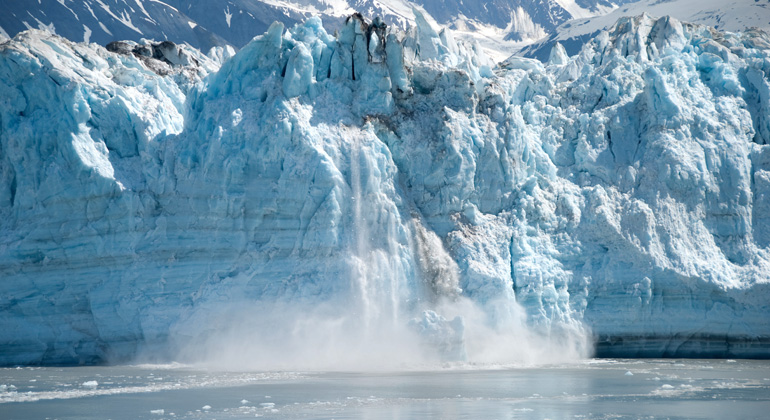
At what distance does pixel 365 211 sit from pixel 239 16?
208 ft

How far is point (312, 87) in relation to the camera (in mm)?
23750

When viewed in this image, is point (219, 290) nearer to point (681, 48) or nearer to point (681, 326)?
point (681, 326)

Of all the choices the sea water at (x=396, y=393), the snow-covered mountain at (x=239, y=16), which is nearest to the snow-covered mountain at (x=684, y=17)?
the snow-covered mountain at (x=239, y=16)

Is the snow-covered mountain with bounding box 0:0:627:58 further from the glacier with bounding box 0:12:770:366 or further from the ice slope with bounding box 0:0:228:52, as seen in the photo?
the glacier with bounding box 0:12:770:366

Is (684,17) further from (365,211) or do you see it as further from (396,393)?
(396,393)

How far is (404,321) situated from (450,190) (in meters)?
3.68

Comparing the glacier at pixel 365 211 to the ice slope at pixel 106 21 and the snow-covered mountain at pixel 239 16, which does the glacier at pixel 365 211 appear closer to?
the ice slope at pixel 106 21

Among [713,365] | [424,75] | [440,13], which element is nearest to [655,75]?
[424,75]

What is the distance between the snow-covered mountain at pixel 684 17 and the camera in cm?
6006

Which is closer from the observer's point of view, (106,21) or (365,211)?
(365,211)

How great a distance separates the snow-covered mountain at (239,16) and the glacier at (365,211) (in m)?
42.0

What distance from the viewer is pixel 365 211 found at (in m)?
22.8

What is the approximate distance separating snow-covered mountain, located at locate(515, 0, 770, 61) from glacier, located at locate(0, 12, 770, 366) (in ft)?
78.3

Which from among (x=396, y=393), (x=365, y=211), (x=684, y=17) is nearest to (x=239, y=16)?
(x=684, y=17)
